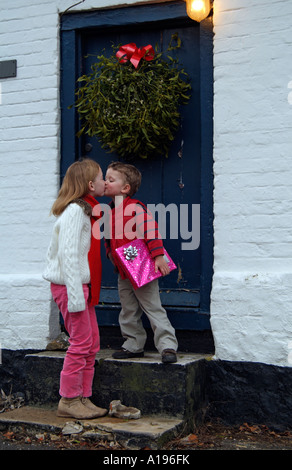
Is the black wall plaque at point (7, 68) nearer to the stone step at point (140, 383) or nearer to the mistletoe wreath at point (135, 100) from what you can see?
the mistletoe wreath at point (135, 100)

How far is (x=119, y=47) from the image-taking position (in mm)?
4566

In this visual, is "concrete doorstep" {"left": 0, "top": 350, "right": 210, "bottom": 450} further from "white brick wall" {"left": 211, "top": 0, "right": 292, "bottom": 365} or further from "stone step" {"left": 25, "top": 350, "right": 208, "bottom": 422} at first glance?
"white brick wall" {"left": 211, "top": 0, "right": 292, "bottom": 365}

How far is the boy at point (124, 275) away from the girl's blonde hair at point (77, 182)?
219mm

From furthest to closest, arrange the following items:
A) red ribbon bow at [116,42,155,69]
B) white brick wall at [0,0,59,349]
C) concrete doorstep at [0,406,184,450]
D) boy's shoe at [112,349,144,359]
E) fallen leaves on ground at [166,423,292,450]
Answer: white brick wall at [0,0,59,349], red ribbon bow at [116,42,155,69], boy's shoe at [112,349,144,359], fallen leaves on ground at [166,423,292,450], concrete doorstep at [0,406,184,450]

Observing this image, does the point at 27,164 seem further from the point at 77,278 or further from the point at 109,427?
the point at 109,427

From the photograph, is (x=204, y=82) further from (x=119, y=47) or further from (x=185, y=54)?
(x=119, y=47)

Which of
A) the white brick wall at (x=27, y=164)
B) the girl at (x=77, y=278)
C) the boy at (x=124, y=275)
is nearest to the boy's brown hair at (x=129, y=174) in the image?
the boy at (x=124, y=275)

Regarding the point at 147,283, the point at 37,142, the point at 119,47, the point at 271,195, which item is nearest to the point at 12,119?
the point at 37,142

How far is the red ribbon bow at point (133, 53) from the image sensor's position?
444 cm

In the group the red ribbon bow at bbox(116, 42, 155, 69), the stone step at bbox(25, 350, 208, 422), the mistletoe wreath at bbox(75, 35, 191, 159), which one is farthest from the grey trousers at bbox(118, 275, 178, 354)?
the red ribbon bow at bbox(116, 42, 155, 69)

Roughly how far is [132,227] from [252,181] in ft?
3.01

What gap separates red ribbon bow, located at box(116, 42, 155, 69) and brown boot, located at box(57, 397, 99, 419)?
2506 mm

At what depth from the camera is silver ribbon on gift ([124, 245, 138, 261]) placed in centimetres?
391
